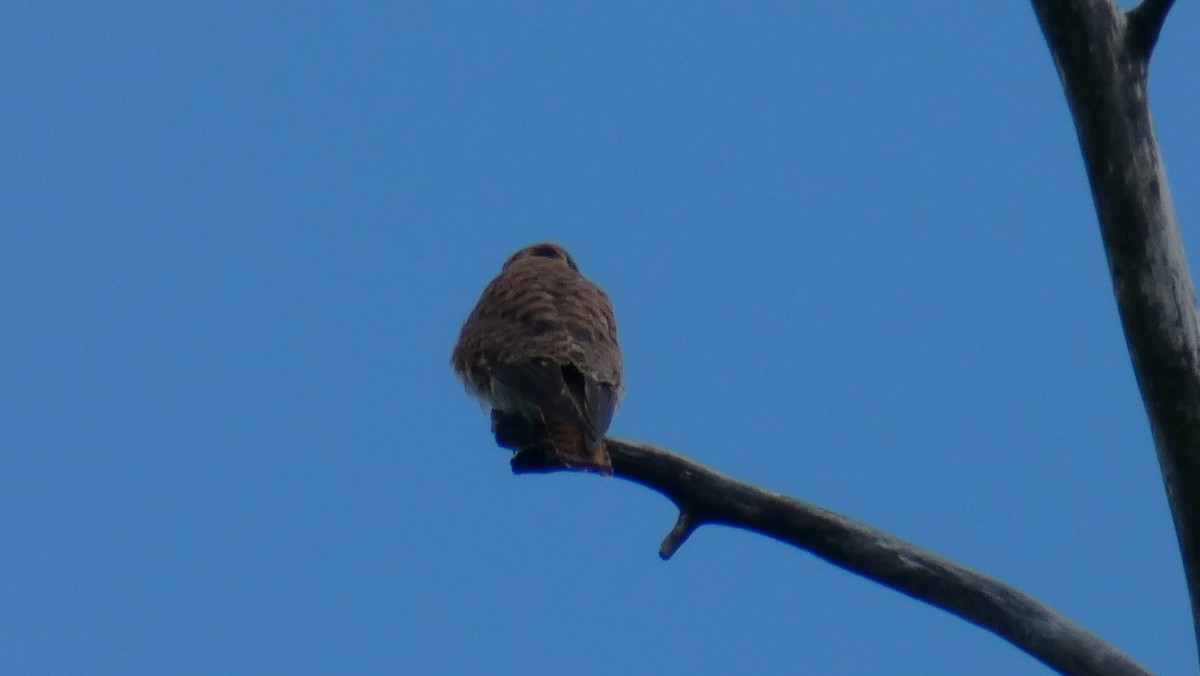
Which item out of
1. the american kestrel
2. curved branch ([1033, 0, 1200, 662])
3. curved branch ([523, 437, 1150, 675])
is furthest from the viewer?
the american kestrel

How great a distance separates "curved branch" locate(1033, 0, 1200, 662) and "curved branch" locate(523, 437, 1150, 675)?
1.72 feet

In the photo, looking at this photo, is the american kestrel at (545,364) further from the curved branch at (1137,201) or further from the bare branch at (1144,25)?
the bare branch at (1144,25)

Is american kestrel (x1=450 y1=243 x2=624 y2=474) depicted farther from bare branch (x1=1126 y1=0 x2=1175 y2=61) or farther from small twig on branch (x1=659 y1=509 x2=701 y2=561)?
bare branch (x1=1126 y1=0 x2=1175 y2=61)

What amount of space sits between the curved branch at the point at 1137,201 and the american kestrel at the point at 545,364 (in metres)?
1.42

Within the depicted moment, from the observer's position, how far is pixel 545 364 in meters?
4.16

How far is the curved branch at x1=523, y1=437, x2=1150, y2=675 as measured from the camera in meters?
Answer: 3.05

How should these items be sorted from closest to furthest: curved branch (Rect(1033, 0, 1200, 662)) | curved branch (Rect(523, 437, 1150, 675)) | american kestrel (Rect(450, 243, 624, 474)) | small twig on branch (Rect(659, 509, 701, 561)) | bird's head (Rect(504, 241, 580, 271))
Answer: curved branch (Rect(1033, 0, 1200, 662)) < curved branch (Rect(523, 437, 1150, 675)) < small twig on branch (Rect(659, 509, 701, 561)) < american kestrel (Rect(450, 243, 624, 474)) < bird's head (Rect(504, 241, 580, 271))

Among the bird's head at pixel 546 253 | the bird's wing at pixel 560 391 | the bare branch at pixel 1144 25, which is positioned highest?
the bird's head at pixel 546 253

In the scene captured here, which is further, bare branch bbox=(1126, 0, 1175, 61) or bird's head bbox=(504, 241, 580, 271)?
bird's head bbox=(504, 241, 580, 271)

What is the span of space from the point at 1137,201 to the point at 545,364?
200 cm

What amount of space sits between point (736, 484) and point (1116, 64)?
1.35 meters

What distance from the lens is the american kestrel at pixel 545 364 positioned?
3773 millimetres

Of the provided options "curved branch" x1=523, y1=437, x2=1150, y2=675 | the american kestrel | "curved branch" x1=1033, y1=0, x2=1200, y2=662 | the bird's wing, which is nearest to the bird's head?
the american kestrel

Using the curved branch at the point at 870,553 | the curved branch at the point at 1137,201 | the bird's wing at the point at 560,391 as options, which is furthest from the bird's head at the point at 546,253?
the curved branch at the point at 1137,201
